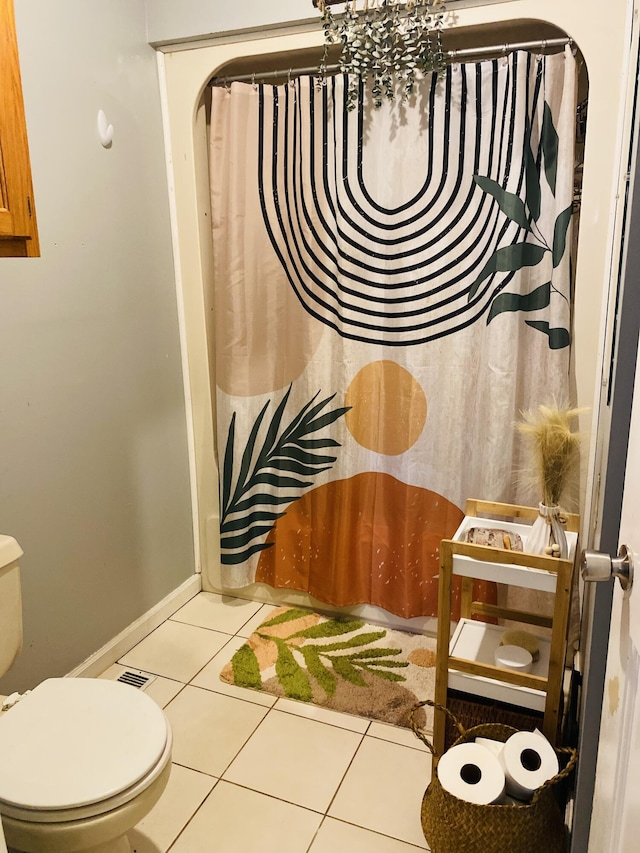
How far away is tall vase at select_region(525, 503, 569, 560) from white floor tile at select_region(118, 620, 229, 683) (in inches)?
52.1

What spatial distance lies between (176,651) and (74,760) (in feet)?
3.51

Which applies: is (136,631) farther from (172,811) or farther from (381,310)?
(381,310)

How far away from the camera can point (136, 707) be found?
5.03ft

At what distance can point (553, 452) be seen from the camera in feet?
5.46

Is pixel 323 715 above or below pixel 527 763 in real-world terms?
below

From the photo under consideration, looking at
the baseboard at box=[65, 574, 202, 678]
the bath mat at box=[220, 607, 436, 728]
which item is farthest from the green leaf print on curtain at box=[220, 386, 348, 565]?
the bath mat at box=[220, 607, 436, 728]

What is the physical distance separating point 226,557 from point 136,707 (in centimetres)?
114

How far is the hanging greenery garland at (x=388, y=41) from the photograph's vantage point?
1970 mm

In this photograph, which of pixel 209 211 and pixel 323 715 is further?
pixel 209 211

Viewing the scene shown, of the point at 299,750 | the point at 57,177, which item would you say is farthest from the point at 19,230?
the point at 299,750

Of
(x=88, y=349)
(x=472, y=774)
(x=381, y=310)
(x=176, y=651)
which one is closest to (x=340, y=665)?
(x=176, y=651)

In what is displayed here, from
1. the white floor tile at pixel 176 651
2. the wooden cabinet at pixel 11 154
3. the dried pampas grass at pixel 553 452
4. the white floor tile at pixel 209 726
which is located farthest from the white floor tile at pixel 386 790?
the wooden cabinet at pixel 11 154

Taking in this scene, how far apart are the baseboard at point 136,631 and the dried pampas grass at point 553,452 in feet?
5.24

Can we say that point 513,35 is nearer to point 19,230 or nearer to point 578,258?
point 578,258
